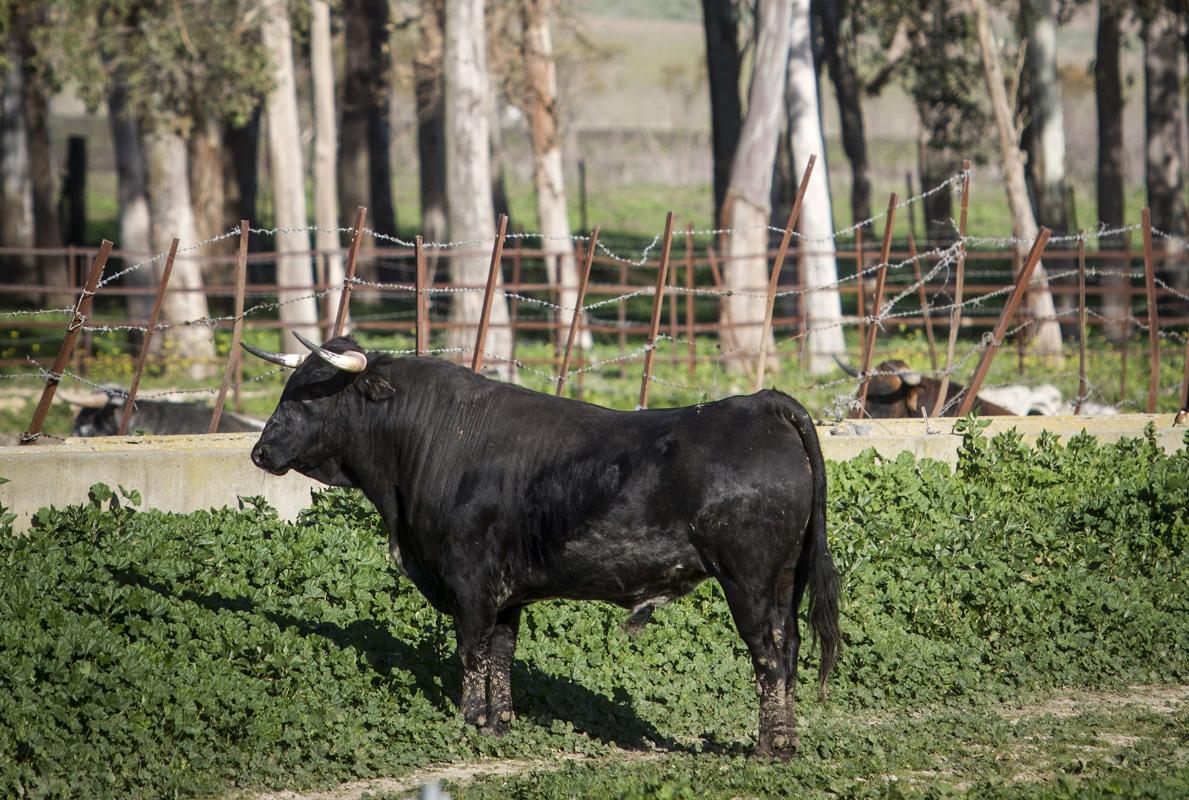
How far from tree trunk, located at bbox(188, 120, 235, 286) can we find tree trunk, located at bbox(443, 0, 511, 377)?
6.17 m

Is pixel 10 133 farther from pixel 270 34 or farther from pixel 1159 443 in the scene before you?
pixel 1159 443

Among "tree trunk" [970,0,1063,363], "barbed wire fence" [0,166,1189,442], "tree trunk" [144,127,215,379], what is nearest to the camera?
"barbed wire fence" [0,166,1189,442]

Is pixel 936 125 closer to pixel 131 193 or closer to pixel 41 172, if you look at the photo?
pixel 131 193

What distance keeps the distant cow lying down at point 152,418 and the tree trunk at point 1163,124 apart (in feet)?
71.5


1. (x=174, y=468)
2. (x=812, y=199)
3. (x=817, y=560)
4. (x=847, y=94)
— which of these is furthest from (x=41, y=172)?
(x=817, y=560)

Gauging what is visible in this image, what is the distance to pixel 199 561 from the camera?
336 inches

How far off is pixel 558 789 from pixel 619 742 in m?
1.17

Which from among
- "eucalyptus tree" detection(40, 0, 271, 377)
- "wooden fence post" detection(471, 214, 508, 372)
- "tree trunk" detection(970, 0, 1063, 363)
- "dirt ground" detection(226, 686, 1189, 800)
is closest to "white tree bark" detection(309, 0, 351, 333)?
"eucalyptus tree" detection(40, 0, 271, 377)

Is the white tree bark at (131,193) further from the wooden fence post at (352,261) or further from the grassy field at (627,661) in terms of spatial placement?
the grassy field at (627,661)

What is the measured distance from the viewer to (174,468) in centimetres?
980

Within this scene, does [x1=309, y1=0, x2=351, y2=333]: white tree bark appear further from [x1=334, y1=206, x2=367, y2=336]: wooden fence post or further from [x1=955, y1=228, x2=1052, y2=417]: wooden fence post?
[x1=955, y1=228, x2=1052, y2=417]: wooden fence post

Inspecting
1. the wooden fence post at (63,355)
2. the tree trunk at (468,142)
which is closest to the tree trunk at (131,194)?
the tree trunk at (468,142)

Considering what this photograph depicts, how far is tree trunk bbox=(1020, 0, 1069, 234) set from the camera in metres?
25.7

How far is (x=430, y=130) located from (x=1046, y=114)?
15470mm
